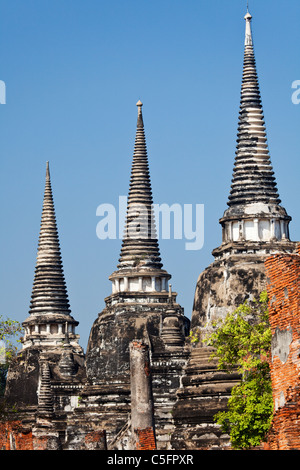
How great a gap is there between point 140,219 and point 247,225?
12.1m

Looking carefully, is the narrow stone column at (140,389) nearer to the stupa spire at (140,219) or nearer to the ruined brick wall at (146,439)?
the ruined brick wall at (146,439)

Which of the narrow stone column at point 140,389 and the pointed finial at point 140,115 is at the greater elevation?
the pointed finial at point 140,115

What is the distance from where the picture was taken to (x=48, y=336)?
220ft

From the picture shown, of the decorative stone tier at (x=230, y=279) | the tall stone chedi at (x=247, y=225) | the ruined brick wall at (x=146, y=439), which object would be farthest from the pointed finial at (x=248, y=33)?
the ruined brick wall at (x=146, y=439)

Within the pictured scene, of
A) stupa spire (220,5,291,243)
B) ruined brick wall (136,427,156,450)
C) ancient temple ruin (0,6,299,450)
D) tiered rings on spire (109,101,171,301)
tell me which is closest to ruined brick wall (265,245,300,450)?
ruined brick wall (136,427,156,450)

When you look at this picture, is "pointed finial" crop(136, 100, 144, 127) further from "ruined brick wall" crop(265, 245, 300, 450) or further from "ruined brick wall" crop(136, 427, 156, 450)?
"ruined brick wall" crop(265, 245, 300, 450)

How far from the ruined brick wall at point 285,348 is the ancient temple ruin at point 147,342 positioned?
974cm

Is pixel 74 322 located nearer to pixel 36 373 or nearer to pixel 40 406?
pixel 36 373

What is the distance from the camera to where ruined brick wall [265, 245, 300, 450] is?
73.8 feet

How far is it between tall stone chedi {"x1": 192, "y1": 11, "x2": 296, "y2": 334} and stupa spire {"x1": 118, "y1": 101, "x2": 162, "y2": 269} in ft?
32.5

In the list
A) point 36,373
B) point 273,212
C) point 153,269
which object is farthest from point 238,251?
point 36,373

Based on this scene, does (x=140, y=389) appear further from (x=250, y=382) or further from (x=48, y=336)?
(x=48, y=336)

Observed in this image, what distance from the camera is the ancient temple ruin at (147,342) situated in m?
42.9

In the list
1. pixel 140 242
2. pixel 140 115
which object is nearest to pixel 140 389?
pixel 140 242
